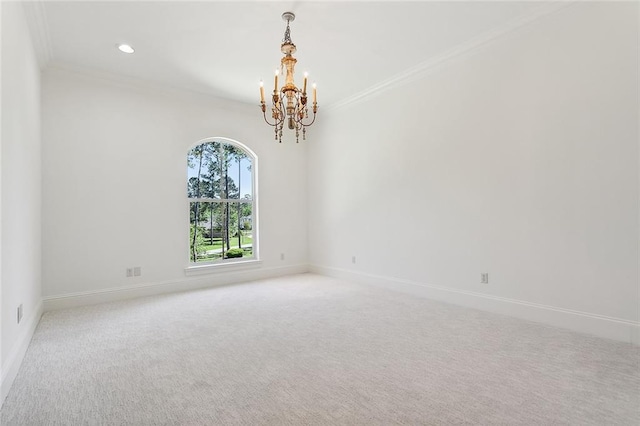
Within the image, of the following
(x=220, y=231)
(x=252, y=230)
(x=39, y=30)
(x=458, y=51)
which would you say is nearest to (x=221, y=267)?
(x=220, y=231)

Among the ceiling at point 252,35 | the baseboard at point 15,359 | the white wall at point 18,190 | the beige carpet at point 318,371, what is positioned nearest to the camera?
the beige carpet at point 318,371

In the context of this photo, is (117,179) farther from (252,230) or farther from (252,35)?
(252,35)

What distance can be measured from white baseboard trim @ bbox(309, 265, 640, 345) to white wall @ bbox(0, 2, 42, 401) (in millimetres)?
3983

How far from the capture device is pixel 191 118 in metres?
5.17

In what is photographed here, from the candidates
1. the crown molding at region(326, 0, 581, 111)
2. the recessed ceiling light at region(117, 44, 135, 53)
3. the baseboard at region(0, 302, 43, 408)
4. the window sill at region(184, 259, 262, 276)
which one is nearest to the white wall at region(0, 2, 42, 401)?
the baseboard at region(0, 302, 43, 408)

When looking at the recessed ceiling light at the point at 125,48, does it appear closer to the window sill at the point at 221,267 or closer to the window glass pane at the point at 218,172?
the window glass pane at the point at 218,172

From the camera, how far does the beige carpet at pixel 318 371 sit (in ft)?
6.05

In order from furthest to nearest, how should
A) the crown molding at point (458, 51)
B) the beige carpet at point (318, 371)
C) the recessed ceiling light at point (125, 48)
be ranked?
1. the recessed ceiling light at point (125, 48)
2. the crown molding at point (458, 51)
3. the beige carpet at point (318, 371)

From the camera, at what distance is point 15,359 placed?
238 centimetres

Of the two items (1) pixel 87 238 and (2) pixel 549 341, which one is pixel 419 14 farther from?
(1) pixel 87 238

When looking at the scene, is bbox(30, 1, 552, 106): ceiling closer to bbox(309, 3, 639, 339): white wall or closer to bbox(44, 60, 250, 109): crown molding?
bbox(44, 60, 250, 109): crown molding

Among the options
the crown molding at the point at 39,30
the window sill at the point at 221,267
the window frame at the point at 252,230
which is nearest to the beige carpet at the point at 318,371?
the window sill at the point at 221,267

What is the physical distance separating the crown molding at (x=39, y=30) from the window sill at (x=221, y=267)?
A: 3054mm

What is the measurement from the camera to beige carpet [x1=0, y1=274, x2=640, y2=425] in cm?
184
